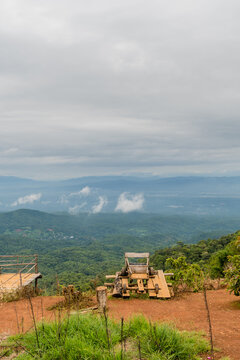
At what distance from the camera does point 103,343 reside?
15.2ft

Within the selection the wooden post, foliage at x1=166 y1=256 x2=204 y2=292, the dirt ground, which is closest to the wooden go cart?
the dirt ground

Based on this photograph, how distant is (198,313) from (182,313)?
51cm

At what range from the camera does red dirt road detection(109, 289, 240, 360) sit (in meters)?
5.45

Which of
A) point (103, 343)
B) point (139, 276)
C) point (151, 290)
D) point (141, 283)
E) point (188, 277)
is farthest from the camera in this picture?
point (139, 276)

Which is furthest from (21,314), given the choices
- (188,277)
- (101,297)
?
(188,277)

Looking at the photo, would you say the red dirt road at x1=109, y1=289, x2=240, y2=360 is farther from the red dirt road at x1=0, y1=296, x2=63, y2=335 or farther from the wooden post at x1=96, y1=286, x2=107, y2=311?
the red dirt road at x1=0, y1=296, x2=63, y2=335

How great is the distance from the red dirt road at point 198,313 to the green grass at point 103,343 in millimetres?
663

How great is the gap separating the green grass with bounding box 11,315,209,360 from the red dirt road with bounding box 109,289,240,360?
663mm

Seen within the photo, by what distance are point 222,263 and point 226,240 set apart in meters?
27.1

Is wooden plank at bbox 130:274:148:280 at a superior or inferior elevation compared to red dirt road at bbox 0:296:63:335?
superior

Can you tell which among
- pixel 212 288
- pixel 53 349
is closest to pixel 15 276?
pixel 212 288

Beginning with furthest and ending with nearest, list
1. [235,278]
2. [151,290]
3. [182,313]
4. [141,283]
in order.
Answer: [141,283] < [151,290] < [182,313] < [235,278]

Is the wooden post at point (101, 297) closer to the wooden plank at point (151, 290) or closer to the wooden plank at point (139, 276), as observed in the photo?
the wooden plank at point (151, 290)

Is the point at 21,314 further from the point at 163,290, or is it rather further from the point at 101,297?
the point at 163,290
